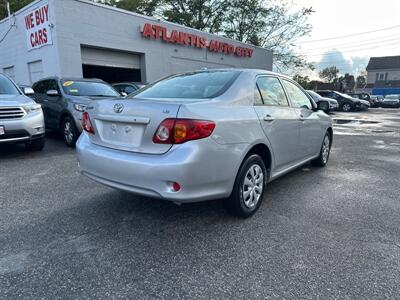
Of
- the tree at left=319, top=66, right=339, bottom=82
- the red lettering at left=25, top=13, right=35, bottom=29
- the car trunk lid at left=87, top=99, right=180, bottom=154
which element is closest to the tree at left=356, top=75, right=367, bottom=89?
the tree at left=319, top=66, right=339, bottom=82

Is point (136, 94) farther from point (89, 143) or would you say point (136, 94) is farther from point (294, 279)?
point (294, 279)

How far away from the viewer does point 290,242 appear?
2.94 m

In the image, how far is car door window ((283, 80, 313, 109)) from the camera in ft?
14.6

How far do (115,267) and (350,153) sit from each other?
20.5 feet

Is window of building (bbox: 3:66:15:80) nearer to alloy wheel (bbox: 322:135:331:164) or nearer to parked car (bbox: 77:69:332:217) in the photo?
parked car (bbox: 77:69:332:217)

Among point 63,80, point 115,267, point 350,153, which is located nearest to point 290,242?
point 115,267

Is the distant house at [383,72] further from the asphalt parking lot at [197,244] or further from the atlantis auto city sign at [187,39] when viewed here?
the asphalt parking lot at [197,244]

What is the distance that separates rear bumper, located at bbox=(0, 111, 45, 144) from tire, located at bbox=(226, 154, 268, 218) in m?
4.64

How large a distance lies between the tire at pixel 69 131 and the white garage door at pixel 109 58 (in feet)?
22.9

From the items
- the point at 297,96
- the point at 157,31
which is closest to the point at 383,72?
the point at 157,31

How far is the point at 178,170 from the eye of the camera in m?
2.65

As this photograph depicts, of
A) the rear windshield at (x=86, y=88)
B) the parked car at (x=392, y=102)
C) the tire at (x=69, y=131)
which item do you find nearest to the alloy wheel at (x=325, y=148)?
the tire at (x=69, y=131)

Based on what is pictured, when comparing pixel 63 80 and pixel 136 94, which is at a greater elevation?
pixel 63 80

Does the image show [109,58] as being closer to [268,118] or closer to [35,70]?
[35,70]
